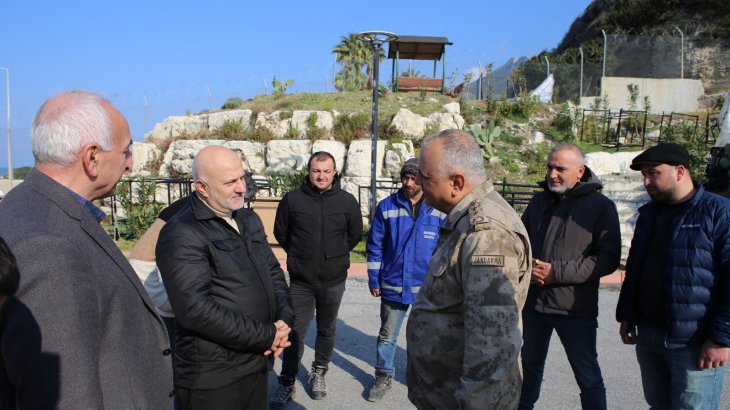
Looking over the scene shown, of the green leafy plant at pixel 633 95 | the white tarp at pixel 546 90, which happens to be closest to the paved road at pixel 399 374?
the green leafy plant at pixel 633 95

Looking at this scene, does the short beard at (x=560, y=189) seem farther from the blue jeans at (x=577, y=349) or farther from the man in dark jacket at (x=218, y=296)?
the man in dark jacket at (x=218, y=296)

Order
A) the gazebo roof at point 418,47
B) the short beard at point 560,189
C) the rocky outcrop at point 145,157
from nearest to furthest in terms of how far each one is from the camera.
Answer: the short beard at point 560,189
the rocky outcrop at point 145,157
the gazebo roof at point 418,47

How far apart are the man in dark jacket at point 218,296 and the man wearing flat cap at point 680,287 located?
2.12 m

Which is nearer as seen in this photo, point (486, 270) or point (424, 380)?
point (486, 270)

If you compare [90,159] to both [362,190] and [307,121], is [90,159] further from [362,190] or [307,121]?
[307,121]

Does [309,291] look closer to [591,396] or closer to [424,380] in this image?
[424,380]

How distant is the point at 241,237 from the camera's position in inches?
97.6

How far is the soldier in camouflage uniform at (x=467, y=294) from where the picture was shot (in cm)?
178

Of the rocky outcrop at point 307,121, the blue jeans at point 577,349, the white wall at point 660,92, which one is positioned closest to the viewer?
the blue jeans at point 577,349

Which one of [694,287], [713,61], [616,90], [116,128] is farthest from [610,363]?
[713,61]

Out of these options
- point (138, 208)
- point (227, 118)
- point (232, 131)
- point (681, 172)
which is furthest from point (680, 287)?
point (227, 118)

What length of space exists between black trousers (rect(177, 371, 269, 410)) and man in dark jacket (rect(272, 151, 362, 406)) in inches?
49.0

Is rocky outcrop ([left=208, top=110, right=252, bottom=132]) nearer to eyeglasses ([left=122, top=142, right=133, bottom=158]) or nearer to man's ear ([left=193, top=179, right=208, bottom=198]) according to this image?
man's ear ([left=193, top=179, right=208, bottom=198])

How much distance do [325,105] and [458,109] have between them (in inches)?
189
